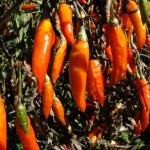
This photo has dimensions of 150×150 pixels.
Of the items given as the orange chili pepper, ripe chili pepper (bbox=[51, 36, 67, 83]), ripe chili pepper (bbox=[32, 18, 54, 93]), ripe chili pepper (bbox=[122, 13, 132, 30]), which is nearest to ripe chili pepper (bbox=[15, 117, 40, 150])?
ripe chili pepper (bbox=[32, 18, 54, 93])

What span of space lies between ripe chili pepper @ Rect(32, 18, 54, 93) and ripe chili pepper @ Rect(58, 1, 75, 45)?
0.23ft

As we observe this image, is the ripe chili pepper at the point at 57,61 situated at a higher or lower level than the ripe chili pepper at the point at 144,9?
lower

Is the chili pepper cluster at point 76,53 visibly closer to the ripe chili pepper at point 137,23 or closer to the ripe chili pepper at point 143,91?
the ripe chili pepper at point 137,23

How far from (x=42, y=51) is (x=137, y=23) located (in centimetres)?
46

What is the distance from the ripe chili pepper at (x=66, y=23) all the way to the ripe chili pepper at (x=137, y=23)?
0.28 metres

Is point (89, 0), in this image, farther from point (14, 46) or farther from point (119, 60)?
point (14, 46)

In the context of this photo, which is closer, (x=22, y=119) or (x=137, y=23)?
(x=22, y=119)

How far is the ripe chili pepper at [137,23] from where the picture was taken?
192 centimetres

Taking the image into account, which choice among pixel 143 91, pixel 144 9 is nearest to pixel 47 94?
pixel 144 9

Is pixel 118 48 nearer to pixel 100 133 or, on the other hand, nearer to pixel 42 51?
pixel 42 51

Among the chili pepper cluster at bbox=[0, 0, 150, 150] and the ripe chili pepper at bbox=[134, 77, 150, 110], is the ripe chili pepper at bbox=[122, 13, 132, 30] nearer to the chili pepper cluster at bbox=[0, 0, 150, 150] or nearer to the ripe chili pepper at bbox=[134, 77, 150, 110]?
the chili pepper cluster at bbox=[0, 0, 150, 150]

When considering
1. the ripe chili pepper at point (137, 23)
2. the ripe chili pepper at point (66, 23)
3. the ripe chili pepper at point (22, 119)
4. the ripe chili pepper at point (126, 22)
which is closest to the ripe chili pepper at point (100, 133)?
the ripe chili pepper at point (126, 22)

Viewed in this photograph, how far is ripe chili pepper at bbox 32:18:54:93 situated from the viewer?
1617mm

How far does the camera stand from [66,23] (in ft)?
5.87
